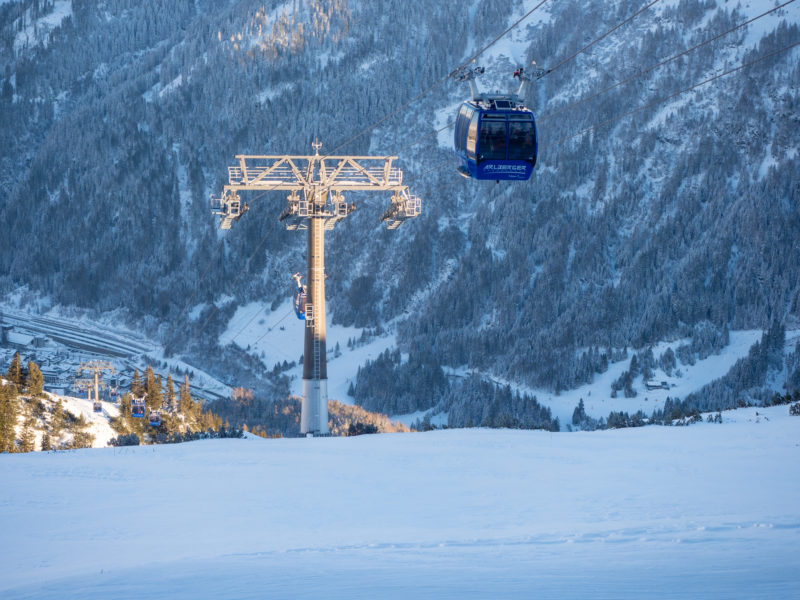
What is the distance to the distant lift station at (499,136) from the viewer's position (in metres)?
23.4

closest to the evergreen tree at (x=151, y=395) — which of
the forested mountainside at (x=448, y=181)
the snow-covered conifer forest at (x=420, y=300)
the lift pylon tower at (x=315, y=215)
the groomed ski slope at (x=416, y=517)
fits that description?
the snow-covered conifer forest at (x=420, y=300)

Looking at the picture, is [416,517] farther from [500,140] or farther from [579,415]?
[579,415]

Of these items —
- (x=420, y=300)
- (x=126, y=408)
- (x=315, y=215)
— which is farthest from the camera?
(x=420, y=300)

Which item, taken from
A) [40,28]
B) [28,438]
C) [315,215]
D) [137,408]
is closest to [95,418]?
A: [137,408]

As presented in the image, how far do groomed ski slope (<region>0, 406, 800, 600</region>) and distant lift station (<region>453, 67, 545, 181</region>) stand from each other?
22.5 feet

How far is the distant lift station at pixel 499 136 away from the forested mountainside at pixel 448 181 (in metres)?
62.3

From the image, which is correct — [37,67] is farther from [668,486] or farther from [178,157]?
[668,486]

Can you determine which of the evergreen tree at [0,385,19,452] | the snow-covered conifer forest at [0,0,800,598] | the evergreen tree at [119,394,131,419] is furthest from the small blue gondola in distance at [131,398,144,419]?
the evergreen tree at [119,394,131,419]

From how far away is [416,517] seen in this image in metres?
16.5

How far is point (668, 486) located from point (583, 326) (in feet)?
283

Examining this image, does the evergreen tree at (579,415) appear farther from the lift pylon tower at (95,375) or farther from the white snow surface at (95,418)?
the white snow surface at (95,418)

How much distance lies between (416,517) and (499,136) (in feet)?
34.4

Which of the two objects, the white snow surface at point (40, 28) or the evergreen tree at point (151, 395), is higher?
the white snow surface at point (40, 28)

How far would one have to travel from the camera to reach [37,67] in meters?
186
